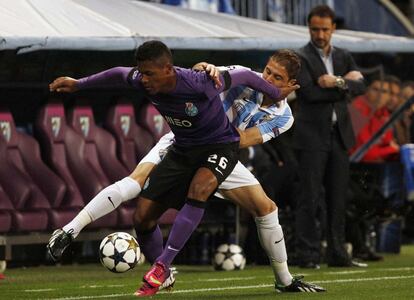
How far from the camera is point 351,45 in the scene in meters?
17.3

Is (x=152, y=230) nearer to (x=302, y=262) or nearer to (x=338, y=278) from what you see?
(x=338, y=278)

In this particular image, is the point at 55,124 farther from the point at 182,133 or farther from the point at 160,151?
the point at 182,133

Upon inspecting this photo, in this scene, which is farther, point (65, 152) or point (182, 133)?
point (65, 152)

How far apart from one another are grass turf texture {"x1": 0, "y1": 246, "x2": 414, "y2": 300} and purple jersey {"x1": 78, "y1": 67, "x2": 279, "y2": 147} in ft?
3.80

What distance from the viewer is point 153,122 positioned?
17062 millimetres

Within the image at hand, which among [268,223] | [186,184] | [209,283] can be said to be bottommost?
[209,283]

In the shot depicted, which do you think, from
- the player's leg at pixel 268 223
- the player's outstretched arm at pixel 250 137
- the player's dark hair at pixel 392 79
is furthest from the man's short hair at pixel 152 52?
the player's dark hair at pixel 392 79

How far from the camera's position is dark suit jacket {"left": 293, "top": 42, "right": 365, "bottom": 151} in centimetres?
1488

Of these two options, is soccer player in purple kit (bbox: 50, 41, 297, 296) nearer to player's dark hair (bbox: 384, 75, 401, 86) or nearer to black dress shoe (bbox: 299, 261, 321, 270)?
black dress shoe (bbox: 299, 261, 321, 270)

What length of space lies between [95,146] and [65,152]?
0.39 m

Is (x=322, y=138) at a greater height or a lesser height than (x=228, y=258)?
greater

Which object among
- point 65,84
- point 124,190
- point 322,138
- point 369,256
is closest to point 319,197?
point 322,138

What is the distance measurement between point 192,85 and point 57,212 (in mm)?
4729

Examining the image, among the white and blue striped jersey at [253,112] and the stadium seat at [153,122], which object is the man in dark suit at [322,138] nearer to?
the stadium seat at [153,122]
